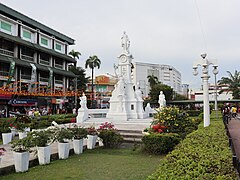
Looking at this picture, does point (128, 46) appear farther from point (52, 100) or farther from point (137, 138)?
point (52, 100)

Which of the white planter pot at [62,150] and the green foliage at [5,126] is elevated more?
the green foliage at [5,126]

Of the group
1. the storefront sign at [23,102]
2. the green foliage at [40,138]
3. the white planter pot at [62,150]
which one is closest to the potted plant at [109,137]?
the white planter pot at [62,150]

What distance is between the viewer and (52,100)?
1455 inches

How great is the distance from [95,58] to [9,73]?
27.6m

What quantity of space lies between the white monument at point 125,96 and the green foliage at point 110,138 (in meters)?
10.2

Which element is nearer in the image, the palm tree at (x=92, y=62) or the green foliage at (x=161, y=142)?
the green foliage at (x=161, y=142)

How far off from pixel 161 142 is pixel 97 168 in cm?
267

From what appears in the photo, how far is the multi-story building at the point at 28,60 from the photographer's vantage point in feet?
97.7

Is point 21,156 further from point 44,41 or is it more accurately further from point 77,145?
point 44,41

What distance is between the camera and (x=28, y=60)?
35688mm

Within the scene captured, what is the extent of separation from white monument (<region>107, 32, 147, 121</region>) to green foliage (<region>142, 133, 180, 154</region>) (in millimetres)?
11569

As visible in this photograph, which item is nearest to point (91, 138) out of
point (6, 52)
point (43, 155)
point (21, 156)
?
point (43, 155)

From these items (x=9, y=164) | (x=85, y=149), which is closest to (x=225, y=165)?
(x=9, y=164)

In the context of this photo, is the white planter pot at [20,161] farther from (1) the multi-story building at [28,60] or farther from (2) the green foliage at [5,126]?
(1) the multi-story building at [28,60]
